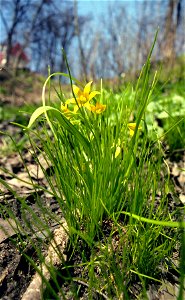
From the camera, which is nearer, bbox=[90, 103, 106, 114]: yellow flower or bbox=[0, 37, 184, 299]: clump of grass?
bbox=[0, 37, 184, 299]: clump of grass

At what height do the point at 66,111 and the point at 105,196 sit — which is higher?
the point at 66,111

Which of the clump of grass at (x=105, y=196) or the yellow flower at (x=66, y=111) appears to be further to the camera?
the yellow flower at (x=66, y=111)

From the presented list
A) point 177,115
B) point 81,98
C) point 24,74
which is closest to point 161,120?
point 177,115

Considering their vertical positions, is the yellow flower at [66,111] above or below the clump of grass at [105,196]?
above

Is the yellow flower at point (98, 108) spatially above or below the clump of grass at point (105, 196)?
above

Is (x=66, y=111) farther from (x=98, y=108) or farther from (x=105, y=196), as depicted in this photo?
(x=105, y=196)

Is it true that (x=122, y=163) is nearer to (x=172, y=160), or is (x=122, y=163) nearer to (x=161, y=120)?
(x=172, y=160)

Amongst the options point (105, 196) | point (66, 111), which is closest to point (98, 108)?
point (66, 111)

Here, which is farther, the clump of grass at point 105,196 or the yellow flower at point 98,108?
the yellow flower at point 98,108

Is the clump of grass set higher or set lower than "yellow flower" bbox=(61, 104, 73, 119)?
lower

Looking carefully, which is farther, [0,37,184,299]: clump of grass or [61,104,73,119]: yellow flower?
[61,104,73,119]: yellow flower

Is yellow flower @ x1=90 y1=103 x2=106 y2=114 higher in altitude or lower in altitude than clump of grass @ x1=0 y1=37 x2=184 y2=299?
higher
